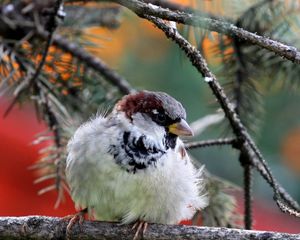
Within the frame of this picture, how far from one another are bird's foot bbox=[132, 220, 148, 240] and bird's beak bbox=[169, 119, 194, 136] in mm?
217

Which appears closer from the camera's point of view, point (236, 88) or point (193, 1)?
point (193, 1)

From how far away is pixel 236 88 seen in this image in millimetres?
1680

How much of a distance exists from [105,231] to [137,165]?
0.18 meters

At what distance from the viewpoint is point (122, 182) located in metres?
1.54

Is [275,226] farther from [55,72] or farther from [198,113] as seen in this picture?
[55,72]

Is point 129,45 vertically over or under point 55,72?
over

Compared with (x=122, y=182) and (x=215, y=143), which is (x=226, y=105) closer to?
(x=215, y=143)

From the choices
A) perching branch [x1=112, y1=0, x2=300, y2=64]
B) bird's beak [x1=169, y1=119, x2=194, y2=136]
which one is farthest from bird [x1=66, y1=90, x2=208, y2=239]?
perching branch [x1=112, y1=0, x2=300, y2=64]

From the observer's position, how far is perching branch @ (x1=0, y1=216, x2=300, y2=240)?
4.24ft

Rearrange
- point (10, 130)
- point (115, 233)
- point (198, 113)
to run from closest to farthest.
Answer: point (115, 233)
point (198, 113)
point (10, 130)

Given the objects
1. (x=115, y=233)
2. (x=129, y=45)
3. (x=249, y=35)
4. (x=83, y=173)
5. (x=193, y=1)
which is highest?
(x=129, y=45)

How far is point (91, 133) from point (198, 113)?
101 centimetres

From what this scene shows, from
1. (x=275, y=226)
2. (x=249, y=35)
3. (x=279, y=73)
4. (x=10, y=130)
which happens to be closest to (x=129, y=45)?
(x=10, y=130)

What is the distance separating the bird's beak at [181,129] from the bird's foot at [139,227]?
0.22m
